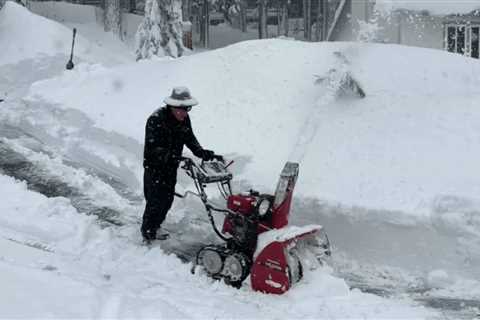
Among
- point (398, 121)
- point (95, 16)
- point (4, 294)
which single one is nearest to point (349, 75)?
point (398, 121)

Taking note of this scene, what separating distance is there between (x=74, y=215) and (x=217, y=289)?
2.52 m

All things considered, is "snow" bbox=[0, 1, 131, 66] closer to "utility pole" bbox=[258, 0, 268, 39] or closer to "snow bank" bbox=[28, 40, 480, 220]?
"snow bank" bbox=[28, 40, 480, 220]

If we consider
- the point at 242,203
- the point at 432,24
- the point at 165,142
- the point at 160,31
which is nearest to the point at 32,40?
the point at 160,31

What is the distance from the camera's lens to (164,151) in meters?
6.60

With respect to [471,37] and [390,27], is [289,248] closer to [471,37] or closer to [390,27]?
[390,27]

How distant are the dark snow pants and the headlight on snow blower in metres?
1.35

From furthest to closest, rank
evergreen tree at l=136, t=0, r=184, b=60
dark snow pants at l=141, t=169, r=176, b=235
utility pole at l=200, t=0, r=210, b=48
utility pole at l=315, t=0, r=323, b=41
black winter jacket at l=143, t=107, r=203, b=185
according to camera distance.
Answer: utility pole at l=315, t=0, r=323, b=41 → utility pole at l=200, t=0, r=210, b=48 → evergreen tree at l=136, t=0, r=184, b=60 → dark snow pants at l=141, t=169, r=176, b=235 → black winter jacket at l=143, t=107, r=203, b=185

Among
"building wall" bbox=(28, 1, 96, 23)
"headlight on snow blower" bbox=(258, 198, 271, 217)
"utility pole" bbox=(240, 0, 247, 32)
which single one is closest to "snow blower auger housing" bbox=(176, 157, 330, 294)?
"headlight on snow blower" bbox=(258, 198, 271, 217)

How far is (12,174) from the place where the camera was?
9.00 metres

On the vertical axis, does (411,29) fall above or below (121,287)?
above

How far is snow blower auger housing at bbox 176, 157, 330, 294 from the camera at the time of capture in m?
5.62

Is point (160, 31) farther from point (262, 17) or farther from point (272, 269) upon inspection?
point (272, 269)

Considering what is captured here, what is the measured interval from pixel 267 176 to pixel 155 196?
2.05 meters

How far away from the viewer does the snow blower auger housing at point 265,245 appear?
562cm
